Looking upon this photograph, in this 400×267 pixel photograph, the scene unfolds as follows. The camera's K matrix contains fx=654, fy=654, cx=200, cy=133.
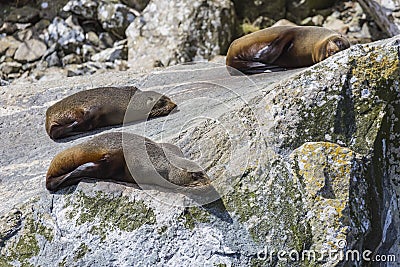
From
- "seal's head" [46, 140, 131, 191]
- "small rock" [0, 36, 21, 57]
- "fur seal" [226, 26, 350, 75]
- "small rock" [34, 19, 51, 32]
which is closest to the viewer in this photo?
"seal's head" [46, 140, 131, 191]

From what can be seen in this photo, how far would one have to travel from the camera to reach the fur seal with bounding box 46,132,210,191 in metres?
3.76

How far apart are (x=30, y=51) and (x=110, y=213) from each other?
6.80 metres

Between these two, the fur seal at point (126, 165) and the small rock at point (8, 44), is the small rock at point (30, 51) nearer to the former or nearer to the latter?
the small rock at point (8, 44)

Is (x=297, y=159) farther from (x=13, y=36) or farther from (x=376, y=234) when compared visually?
(x=13, y=36)

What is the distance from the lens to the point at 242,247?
356cm

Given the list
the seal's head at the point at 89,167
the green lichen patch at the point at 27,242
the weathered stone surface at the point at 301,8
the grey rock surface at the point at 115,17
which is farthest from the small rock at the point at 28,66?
the green lichen patch at the point at 27,242

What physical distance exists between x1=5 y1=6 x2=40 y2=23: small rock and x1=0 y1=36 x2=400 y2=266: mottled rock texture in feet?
21.8

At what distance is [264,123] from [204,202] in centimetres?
63

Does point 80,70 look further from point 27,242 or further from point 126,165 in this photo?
point 27,242

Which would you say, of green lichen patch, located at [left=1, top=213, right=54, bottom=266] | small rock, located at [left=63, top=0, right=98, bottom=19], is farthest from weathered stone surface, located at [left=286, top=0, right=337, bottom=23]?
green lichen patch, located at [left=1, top=213, right=54, bottom=266]

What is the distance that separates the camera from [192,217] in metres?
3.59

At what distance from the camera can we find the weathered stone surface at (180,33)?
9.30 metres

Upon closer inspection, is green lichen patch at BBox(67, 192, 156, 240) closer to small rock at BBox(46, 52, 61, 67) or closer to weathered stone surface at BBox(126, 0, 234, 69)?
weathered stone surface at BBox(126, 0, 234, 69)

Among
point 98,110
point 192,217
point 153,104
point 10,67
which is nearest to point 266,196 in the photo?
point 192,217
